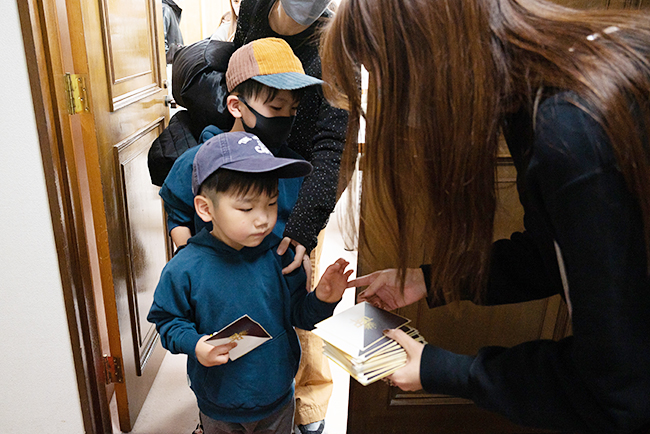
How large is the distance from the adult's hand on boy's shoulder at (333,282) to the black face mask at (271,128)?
1.30 feet

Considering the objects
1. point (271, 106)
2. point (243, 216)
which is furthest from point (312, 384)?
point (271, 106)

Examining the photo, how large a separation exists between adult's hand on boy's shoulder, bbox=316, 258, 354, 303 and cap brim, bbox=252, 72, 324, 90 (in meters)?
0.45

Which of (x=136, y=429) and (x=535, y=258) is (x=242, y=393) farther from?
(x=136, y=429)

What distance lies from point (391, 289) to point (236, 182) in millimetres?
473

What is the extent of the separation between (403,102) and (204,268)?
0.65m

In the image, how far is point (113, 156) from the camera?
5.49ft

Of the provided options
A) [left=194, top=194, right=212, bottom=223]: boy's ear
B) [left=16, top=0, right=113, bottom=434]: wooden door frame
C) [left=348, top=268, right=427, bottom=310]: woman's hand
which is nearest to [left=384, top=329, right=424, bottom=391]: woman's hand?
[left=348, top=268, right=427, bottom=310]: woman's hand

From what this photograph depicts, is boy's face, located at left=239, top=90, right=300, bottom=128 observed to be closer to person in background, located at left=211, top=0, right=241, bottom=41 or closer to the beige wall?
person in background, located at left=211, top=0, right=241, bottom=41

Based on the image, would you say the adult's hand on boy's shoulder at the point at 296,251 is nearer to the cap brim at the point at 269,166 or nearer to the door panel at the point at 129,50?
the cap brim at the point at 269,166

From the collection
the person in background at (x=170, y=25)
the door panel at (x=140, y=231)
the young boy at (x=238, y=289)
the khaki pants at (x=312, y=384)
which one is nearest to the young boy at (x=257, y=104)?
the young boy at (x=238, y=289)

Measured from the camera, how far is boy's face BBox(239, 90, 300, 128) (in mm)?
1292

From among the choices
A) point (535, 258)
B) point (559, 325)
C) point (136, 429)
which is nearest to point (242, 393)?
point (535, 258)

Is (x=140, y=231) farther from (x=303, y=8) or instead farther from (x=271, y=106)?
(x=303, y=8)

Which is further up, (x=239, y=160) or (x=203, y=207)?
(x=239, y=160)
